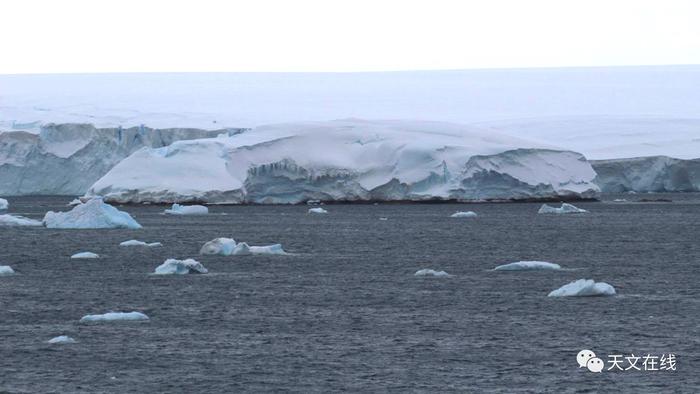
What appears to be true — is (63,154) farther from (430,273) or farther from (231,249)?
(430,273)

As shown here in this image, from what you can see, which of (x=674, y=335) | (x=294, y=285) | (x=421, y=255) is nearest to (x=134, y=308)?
(x=294, y=285)

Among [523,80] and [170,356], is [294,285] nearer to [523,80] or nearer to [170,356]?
[170,356]

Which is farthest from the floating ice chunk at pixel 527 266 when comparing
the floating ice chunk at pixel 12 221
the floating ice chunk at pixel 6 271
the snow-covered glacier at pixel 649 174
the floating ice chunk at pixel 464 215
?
the snow-covered glacier at pixel 649 174

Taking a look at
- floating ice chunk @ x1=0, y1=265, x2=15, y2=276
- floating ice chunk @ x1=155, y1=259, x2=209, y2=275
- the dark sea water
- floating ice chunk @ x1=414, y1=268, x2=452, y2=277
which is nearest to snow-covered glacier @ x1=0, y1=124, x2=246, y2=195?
the dark sea water

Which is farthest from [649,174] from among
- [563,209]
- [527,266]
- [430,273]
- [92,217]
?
[430,273]

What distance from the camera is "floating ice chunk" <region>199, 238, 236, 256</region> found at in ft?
53.5

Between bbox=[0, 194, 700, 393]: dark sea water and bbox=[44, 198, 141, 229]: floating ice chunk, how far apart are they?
2086mm

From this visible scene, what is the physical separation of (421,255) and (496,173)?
13.7m

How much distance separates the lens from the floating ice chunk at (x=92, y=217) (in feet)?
73.4

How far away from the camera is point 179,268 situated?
13938mm

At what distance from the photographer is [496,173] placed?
30438mm

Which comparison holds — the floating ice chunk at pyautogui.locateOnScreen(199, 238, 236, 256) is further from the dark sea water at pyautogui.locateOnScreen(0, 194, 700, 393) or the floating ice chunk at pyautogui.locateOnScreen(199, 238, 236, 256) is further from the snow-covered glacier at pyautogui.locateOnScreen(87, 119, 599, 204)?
the snow-covered glacier at pyautogui.locateOnScreen(87, 119, 599, 204)

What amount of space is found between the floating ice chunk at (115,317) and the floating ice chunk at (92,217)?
12.3 metres

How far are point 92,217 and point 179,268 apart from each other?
359 inches
